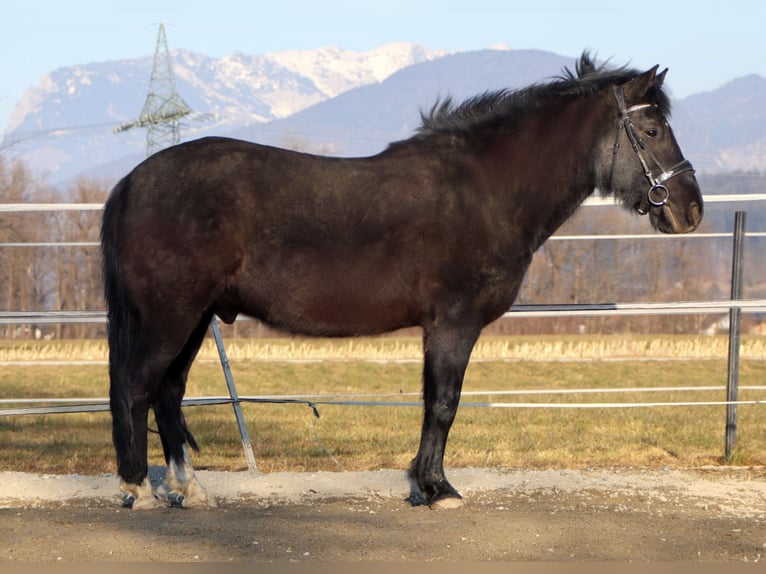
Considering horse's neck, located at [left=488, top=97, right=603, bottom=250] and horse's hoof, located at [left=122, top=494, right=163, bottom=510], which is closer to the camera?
horse's hoof, located at [left=122, top=494, right=163, bottom=510]

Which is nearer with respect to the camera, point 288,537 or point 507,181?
point 288,537

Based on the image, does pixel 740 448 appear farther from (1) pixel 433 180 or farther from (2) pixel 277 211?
(2) pixel 277 211

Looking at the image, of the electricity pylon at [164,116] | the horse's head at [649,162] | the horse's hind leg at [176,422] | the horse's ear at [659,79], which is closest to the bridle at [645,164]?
the horse's head at [649,162]

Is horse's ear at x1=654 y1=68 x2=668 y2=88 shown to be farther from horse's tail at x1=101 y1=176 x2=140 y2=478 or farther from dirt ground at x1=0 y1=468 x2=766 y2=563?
horse's tail at x1=101 y1=176 x2=140 y2=478

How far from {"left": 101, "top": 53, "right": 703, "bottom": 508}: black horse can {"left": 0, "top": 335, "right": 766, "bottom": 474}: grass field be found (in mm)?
1487

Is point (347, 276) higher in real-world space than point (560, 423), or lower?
higher

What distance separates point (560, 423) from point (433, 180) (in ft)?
19.5

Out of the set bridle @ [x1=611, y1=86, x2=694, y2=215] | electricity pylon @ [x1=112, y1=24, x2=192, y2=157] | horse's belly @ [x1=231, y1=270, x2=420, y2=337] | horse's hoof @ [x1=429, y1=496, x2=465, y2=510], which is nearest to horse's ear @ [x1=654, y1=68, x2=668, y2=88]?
bridle @ [x1=611, y1=86, x2=694, y2=215]

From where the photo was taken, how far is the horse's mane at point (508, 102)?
6.14 metres

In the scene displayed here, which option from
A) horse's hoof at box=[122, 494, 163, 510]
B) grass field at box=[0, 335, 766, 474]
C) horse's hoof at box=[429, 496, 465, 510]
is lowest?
grass field at box=[0, 335, 766, 474]

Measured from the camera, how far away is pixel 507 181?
5992mm

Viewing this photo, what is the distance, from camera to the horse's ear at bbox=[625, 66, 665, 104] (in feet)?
19.5

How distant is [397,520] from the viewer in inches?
216

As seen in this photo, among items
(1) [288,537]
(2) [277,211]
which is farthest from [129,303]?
(1) [288,537]
